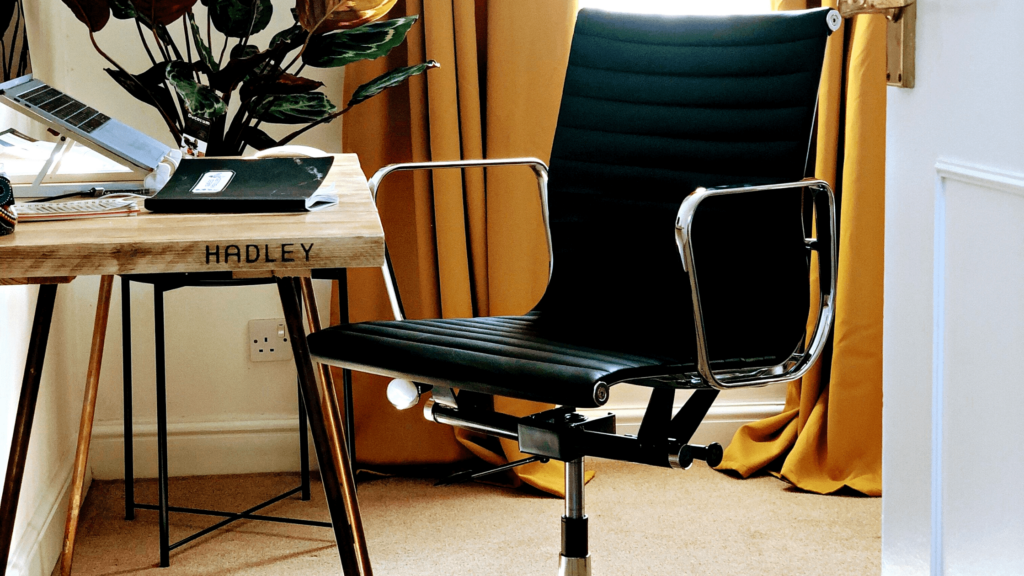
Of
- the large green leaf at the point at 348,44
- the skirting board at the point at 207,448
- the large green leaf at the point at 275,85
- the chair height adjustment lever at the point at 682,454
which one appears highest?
the large green leaf at the point at 348,44

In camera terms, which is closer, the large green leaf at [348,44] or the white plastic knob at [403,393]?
the white plastic knob at [403,393]

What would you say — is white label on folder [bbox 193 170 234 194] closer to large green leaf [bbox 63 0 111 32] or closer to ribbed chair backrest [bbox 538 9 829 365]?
ribbed chair backrest [bbox 538 9 829 365]

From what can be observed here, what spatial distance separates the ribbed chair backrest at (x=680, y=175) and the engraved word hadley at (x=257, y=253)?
1.61 feet

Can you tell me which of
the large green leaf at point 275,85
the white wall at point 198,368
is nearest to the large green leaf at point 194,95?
the large green leaf at point 275,85

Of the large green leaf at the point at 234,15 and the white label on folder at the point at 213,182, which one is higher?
the large green leaf at the point at 234,15

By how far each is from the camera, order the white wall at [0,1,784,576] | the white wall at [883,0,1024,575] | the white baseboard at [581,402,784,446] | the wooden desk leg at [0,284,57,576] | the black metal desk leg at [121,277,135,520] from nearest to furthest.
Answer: the white wall at [883,0,1024,575] < the wooden desk leg at [0,284,57,576] < the black metal desk leg at [121,277,135,520] < the white wall at [0,1,784,576] < the white baseboard at [581,402,784,446]

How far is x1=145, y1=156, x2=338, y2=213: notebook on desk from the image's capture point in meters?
0.99

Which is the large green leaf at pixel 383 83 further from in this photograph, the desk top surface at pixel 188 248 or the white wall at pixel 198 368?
the desk top surface at pixel 188 248

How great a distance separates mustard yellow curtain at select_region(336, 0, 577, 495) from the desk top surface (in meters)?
1.22

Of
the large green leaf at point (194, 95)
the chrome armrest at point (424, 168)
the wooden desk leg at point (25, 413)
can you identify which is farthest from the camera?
the large green leaf at point (194, 95)

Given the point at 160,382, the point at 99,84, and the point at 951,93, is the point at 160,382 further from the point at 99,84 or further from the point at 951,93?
the point at 951,93

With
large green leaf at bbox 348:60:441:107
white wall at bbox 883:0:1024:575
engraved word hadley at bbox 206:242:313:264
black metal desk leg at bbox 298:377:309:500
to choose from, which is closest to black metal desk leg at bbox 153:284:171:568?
black metal desk leg at bbox 298:377:309:500

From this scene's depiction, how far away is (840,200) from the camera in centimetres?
215

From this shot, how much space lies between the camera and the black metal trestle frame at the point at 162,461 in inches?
70.5
